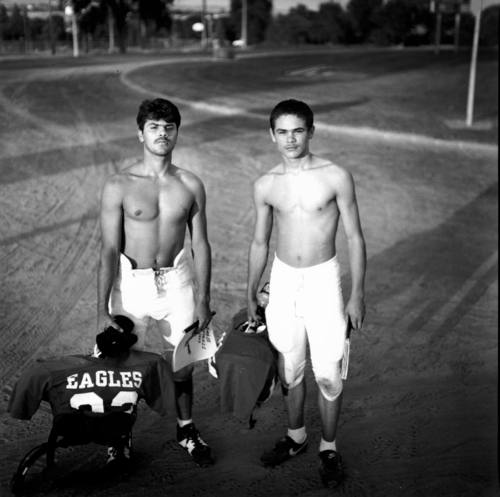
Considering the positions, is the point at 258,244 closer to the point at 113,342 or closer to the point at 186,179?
the point at 186,179

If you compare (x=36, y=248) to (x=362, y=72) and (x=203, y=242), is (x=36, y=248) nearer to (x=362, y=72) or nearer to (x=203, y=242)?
(x=203, y=242)

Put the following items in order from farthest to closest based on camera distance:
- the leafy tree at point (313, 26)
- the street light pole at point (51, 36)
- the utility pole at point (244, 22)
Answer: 1. the leafy tree at point (313, 26)
2. the utility pole at point (244, 22)
3. the street light pole at point (51, 36)

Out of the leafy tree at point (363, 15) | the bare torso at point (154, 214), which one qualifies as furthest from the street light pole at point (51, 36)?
the leafy tree at point (363, 15)

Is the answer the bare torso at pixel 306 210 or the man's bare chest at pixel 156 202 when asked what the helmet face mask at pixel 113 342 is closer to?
the man's bare chest at pixel 156 202

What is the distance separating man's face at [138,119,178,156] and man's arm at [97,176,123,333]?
299 millimetres

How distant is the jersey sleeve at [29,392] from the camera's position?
388 cm

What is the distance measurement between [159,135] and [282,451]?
85.4 inches

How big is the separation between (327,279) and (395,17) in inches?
2026

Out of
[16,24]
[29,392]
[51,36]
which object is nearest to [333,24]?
[51,36]

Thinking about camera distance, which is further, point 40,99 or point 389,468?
point 40,99

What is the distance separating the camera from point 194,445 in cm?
454

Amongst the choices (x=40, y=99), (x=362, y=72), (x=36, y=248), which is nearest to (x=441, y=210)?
(x=36, y=248)

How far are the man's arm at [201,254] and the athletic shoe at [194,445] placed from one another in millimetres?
735

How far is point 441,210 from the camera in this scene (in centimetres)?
1102
